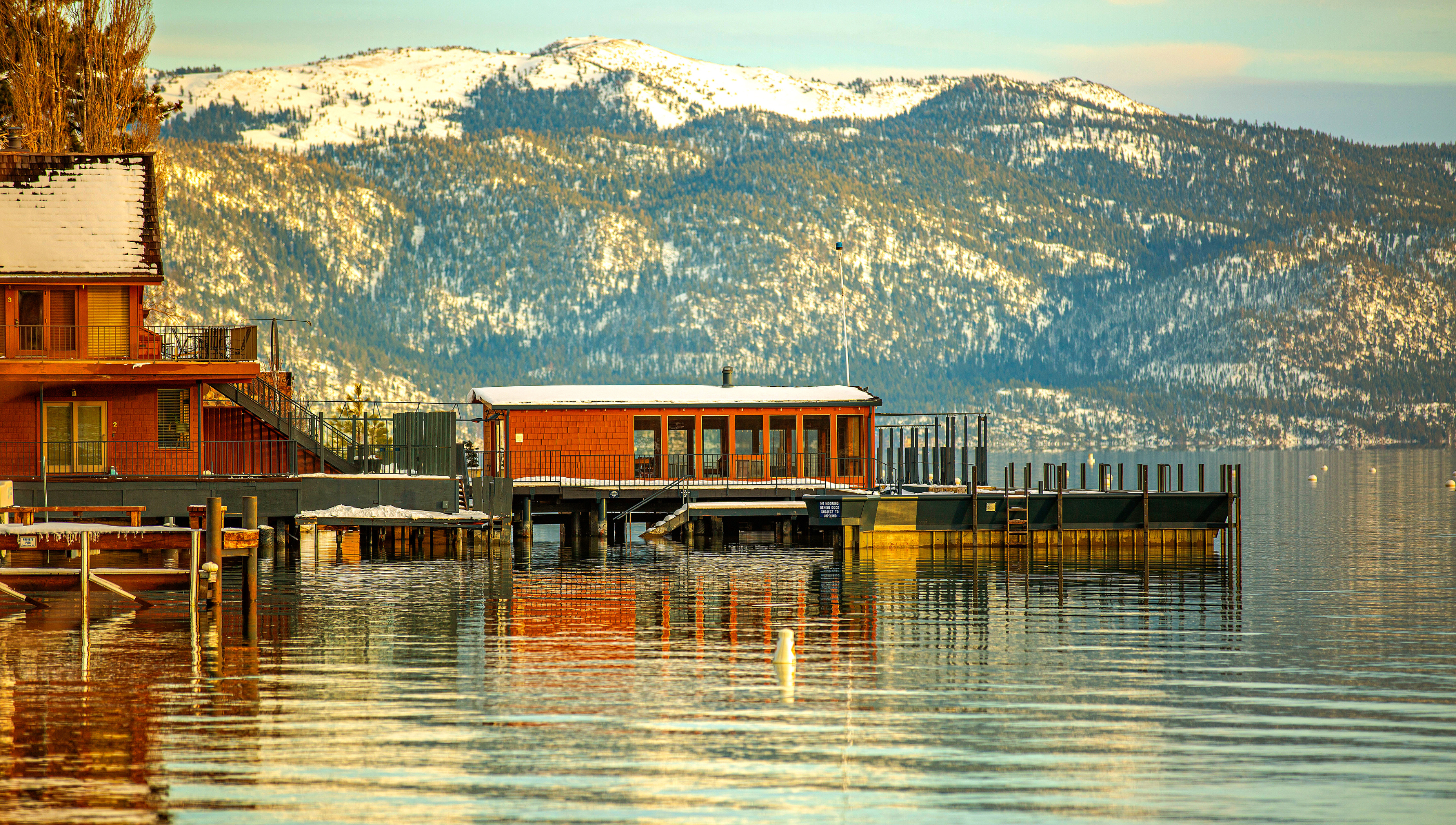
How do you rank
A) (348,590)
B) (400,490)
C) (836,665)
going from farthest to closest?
(400,490), (348,590), (836,665)

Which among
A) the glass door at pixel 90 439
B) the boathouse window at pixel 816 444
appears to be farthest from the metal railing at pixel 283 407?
the boathouse window at pixel 816 444

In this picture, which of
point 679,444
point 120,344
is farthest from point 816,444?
point 120,344

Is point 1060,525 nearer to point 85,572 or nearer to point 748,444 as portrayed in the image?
point 748,444

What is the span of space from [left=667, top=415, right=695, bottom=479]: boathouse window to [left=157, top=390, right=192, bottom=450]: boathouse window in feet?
47.6

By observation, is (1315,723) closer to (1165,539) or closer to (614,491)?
(1165,539)

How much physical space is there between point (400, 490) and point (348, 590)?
35.0 feet

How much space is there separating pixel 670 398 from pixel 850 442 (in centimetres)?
625

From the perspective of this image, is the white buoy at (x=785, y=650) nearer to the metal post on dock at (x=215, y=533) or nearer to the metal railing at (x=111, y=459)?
the metal post on dock at (x=215, y=533)

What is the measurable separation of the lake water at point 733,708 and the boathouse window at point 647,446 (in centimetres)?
1566

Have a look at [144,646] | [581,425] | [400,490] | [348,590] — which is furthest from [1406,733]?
[581,425]

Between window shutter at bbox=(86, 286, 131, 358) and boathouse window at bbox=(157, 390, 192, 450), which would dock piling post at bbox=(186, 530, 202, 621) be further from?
window shutter at bbox=(86, 286, 131, 358)

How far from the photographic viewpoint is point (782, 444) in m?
50.3

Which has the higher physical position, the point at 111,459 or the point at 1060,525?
the point at 111,459

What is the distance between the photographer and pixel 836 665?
870 inches
